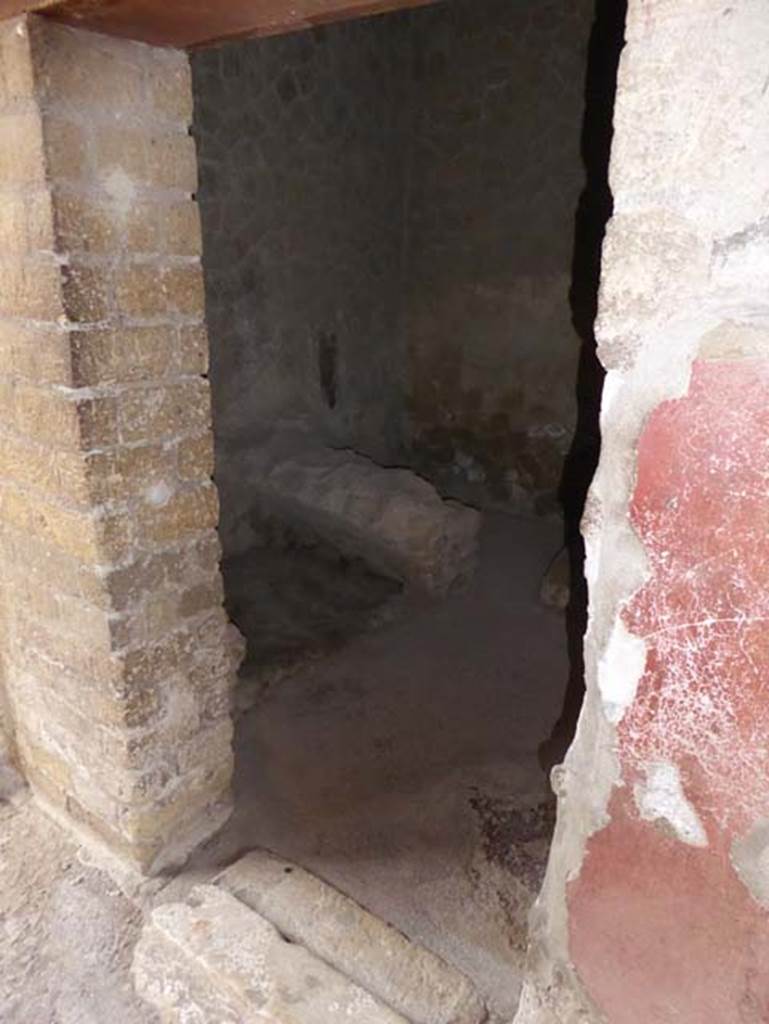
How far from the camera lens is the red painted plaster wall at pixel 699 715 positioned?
0.80m

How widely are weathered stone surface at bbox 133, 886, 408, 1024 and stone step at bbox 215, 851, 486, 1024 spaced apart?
5 cm

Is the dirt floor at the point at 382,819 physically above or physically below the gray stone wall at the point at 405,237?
below

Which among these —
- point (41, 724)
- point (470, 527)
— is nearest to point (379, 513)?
point (470, 527)

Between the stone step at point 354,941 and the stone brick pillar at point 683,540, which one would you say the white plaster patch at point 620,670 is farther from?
the stone step at point 354,941

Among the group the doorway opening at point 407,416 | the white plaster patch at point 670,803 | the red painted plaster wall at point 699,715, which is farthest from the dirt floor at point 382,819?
the white plaster patch at point 670,803

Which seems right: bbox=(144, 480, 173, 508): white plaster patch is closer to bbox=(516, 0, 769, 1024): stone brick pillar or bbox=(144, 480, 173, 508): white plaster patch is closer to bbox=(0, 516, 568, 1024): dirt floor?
bbox=(0, 516, 568, 1024): dirt floor

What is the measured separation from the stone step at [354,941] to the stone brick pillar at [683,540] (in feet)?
2.89

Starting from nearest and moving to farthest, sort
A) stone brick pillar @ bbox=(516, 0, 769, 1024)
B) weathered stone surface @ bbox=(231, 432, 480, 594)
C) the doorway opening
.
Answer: stone brick pillar @ bbox=(516, 0, 769, 1024), the doorway opening, weathered stone surface @ bbox=(231, 432, 480, 594)

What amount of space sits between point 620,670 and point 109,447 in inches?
51.8

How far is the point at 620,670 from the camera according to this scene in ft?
3.08

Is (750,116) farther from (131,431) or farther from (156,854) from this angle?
(156,854)

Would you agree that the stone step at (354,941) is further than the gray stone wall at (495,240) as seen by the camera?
No

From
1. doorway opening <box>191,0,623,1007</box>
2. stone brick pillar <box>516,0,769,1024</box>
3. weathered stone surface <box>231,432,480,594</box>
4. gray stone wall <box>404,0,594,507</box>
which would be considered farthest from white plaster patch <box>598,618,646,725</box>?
gray stone wall <box>404,0,594,507</box>

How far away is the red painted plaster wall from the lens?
0.80 m
